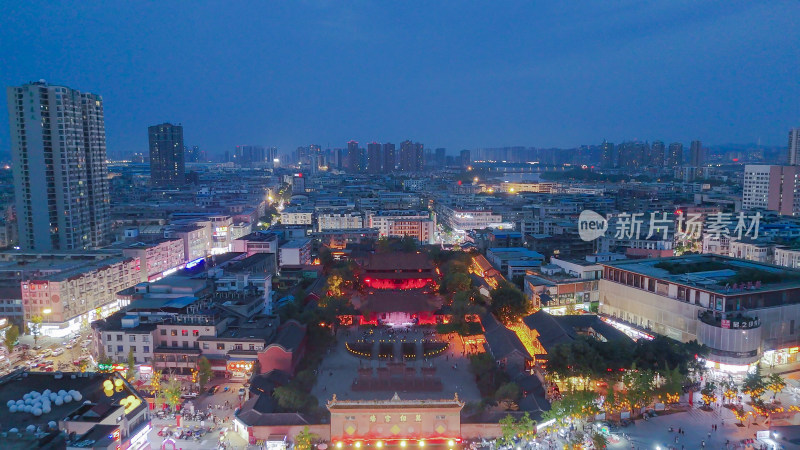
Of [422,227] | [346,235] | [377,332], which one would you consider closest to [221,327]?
[377,332]

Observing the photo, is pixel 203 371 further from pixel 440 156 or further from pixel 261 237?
pixel 440 156

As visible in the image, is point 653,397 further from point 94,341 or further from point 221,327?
Answer: point 94,341

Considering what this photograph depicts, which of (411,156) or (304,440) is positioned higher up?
(411,156)

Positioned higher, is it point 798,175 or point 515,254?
point 798,175

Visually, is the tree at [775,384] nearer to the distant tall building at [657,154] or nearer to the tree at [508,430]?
the tree at [508,430]

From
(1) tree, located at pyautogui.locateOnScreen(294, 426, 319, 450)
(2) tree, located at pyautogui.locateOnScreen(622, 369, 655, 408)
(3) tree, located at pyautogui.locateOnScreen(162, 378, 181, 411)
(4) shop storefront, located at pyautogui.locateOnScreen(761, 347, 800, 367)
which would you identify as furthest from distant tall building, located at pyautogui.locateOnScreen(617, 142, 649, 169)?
(1) tree, located at pyautogui.locateOnScreen(294, 426, 319, 450)

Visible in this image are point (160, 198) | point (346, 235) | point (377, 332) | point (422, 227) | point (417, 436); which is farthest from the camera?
point (160, 198)

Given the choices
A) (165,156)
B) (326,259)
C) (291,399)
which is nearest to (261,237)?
(326,259)
